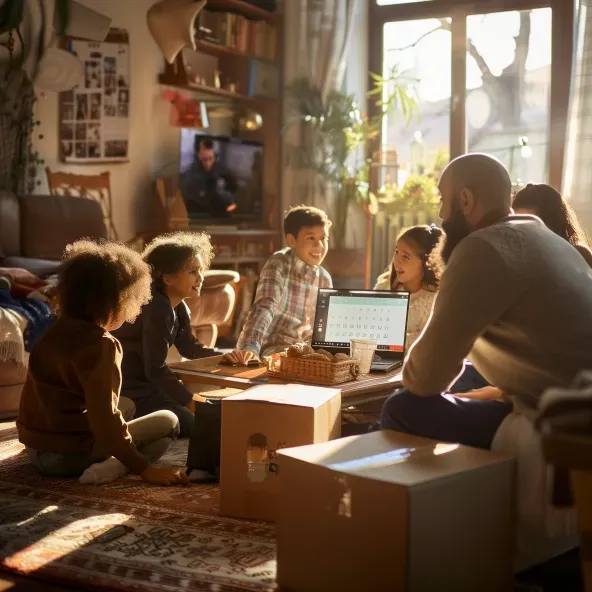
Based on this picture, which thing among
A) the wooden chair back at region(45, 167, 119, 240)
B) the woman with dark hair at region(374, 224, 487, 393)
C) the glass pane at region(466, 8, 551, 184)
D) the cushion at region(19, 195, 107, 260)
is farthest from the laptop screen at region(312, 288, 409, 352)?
the glass pane at region(466, 8, 551, 184)

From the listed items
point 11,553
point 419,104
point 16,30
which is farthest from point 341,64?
point 11,553

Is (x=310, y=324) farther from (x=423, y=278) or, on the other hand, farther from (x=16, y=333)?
(x=16, y=333)

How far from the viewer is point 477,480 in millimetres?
1815

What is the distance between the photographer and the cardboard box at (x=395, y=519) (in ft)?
5.62

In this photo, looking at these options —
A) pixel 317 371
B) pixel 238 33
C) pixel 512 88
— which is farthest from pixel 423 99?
pixel 317 371

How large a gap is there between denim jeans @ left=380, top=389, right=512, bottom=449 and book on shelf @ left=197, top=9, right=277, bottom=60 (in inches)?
168

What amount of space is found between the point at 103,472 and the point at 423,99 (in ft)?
14.3

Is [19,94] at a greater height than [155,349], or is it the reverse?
[19,94]

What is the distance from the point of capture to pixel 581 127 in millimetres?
5395

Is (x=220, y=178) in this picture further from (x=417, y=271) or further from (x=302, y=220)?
(x=417, y=271)

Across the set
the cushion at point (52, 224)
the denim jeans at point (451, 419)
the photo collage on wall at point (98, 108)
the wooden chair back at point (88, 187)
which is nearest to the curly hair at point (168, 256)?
the denim jeans at point (451, 419)

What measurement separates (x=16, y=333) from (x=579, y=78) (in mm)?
3598

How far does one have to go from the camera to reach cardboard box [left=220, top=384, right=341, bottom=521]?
7.61 ft

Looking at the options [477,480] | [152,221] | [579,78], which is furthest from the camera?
[152,221]
